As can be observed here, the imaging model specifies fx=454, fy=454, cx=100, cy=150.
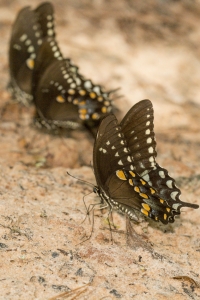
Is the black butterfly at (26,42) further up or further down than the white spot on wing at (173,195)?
further up

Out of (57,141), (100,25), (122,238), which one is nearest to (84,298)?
(122,238)

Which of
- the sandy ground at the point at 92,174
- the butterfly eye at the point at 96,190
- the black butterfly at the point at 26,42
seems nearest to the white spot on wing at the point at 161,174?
the sandy ground at the point at 92,174

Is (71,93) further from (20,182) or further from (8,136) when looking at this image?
(20,182)

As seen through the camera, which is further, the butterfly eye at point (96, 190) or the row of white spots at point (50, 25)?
the row of white spots at point (50, 25)

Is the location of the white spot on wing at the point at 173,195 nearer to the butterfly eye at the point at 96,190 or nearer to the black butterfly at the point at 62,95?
the butterfly eye at the point at 96,190

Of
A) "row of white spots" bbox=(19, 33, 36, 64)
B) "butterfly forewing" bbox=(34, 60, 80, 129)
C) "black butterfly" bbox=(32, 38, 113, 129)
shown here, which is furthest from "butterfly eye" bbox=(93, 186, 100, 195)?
"row of white spots" bbox=(19, 33, 36, 64)

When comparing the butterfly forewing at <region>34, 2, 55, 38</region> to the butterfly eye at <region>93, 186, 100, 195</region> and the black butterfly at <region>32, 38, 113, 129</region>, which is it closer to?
the black butterfly at <region>32, 38, 113, 129</region>
